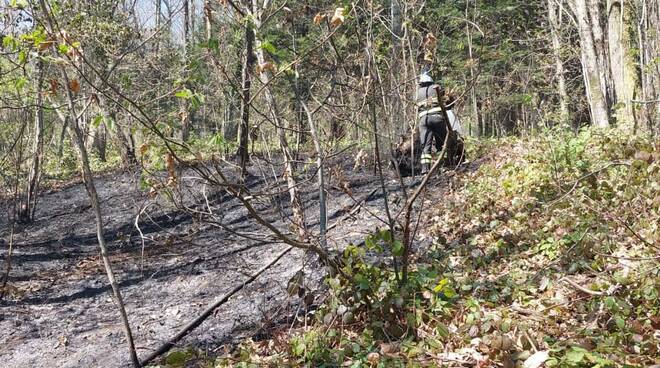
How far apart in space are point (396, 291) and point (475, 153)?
6.23 metres

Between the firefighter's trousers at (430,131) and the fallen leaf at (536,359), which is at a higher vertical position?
the firefighter's trousers at (430,131)

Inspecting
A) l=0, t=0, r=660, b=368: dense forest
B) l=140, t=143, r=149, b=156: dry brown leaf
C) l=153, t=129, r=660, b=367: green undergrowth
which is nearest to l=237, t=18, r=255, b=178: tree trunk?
l=0, t=0, r=660, b=368: dense forest

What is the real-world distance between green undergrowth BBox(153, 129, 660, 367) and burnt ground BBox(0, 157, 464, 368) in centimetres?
51

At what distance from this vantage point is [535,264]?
15.1 ft

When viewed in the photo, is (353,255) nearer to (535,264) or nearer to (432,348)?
(432,348)

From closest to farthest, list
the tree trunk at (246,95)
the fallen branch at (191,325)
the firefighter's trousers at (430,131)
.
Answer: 1. the tree trunk at (246,95)
2. the fallen branch at (191,325)
3. the firefighter's trousers at (430,131)

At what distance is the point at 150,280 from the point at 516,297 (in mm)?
4281

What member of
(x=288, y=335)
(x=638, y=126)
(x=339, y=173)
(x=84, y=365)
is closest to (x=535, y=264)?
(x=339, y=173)

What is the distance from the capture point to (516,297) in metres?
4.02

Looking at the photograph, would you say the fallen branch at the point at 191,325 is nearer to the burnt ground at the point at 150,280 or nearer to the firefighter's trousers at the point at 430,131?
the burnt ground at the point at 150,280

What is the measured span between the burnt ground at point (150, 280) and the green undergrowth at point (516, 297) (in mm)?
512

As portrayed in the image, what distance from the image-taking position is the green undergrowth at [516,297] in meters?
3.20

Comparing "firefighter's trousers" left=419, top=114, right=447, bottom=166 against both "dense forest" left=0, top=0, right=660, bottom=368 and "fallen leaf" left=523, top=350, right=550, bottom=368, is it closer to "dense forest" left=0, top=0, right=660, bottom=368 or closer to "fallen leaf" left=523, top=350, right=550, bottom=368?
"dense forest" left=0, top=0, right=660, bottom=368

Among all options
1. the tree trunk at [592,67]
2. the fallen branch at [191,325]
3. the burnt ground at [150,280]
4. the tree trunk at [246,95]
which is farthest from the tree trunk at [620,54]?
the fallen branch at [191,325]
